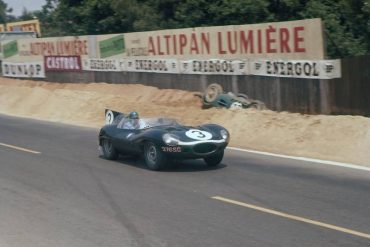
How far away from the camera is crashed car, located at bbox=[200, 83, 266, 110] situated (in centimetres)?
2003

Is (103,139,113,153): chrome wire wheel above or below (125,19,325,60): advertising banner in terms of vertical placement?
below

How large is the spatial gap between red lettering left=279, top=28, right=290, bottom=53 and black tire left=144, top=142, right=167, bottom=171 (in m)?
7.91

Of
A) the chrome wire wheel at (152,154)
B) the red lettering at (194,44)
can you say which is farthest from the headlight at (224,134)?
the red lettering at (194,44)

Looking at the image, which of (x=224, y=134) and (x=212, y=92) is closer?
(x=224, y=134)

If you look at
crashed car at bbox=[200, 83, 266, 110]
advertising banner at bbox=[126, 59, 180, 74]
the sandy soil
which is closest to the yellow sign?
the sandy soil

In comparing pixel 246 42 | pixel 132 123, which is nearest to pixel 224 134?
pixel 132 123

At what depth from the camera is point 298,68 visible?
18922 mm

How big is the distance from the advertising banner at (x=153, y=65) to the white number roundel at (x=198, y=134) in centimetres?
1143

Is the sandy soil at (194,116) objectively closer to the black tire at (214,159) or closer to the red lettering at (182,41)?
the red lettering at (182,41)

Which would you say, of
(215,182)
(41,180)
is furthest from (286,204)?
(41,180)

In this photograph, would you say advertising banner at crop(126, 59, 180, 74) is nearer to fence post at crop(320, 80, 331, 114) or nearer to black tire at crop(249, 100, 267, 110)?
black tire at crop(249, 100, 267, 110)

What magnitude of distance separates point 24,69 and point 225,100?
685 inches

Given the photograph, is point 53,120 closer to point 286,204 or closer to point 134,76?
point 134,76

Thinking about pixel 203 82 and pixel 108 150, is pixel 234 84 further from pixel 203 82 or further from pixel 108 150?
pixel 108 150
